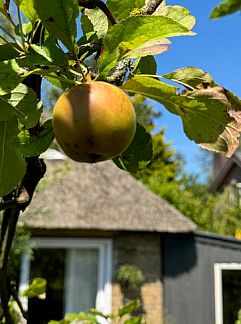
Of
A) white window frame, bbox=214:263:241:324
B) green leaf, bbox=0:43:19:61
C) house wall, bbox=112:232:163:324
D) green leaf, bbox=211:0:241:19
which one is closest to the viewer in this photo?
green leaf, bbox=211:0:241:19

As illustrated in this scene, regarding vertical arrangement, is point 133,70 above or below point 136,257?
below

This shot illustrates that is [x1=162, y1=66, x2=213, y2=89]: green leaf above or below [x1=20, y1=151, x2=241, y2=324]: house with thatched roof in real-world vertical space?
below

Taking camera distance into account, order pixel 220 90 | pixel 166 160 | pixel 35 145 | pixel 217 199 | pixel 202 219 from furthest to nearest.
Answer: pixel 166 160 → pixel 217 199 → pixel 202 219 → pixel 35 145 → pixel 220 90

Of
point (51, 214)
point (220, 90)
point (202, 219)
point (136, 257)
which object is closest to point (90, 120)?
point (220, 90)

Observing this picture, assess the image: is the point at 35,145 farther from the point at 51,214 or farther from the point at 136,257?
the point at 136,257

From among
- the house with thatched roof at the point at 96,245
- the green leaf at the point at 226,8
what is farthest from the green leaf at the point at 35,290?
the house with thatched roof at the point at 96,245

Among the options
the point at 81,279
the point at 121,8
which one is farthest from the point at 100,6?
the point at 81,279

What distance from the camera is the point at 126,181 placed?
38.7 ft

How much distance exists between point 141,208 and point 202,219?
683 centimetres

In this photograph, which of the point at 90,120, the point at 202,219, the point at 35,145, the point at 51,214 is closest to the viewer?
the point at 90,120

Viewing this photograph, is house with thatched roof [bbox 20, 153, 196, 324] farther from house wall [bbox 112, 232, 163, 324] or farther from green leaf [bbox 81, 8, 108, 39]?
green leaf [bbox 81, 8, 108, 39]

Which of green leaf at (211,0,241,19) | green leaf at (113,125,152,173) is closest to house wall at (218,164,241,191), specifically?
green leaf at (113,125,152,173)

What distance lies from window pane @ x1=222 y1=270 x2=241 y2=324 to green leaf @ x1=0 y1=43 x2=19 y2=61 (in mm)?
11001

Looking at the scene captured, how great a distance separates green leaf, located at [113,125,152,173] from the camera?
971 mm
